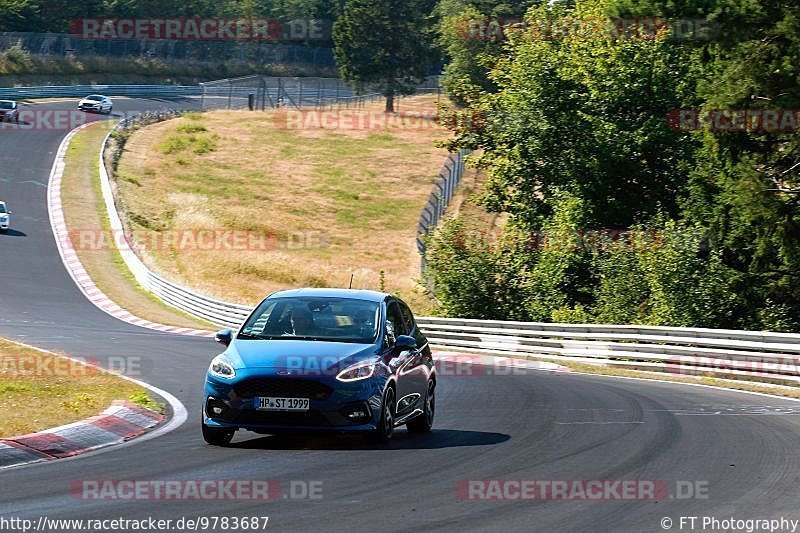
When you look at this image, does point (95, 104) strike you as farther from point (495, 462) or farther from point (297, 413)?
point (495, 462)

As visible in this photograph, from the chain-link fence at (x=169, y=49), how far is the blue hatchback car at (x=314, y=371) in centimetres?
8894

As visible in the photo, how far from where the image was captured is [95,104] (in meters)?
83.3

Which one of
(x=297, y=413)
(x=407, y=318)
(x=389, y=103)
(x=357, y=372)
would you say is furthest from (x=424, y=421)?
(x=389, y=103)

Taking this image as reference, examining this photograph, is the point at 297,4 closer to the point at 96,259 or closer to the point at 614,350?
the point at 96,259

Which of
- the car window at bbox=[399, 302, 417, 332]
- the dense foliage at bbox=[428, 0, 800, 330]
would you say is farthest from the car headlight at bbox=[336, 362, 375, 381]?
the dense foliage at bbox=[428, 0, 800, 330]

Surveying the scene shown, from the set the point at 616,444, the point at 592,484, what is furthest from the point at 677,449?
the point at 592,484

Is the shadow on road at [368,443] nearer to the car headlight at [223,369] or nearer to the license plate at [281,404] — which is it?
the license plate at [281,404]

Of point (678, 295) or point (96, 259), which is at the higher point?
point (678, 295)

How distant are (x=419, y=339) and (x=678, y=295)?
17.3 meters

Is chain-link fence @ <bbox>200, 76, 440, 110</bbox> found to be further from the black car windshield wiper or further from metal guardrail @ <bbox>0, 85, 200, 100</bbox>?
the black car windshield wiper

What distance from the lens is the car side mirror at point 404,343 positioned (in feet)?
39.1

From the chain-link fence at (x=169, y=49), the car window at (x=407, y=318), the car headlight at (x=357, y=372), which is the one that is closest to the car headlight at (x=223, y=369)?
the car headlight at (x=357, y=372)

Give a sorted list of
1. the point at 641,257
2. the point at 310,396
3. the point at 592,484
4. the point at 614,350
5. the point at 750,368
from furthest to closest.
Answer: the point at 641,257
the point at 614,350
the point at 750,368
the point at 310,396
the point at 592,484

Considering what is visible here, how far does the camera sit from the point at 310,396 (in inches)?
424
